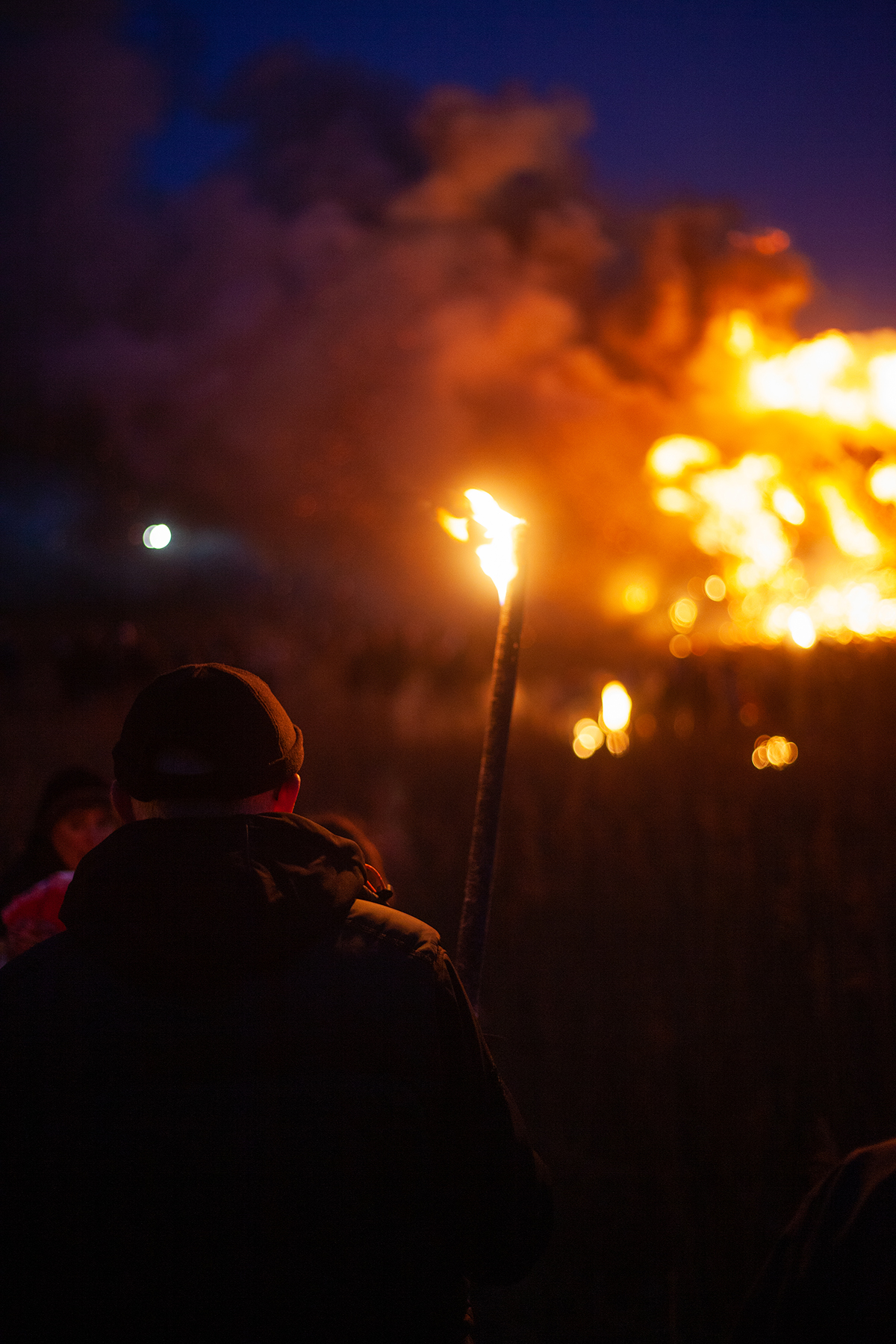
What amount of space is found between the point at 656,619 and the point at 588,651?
204 centimetres

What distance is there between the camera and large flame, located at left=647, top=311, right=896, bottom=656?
Answer: 38.0 ft

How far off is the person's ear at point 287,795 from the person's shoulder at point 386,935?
232 millimetres

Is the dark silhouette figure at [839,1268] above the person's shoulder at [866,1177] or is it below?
below

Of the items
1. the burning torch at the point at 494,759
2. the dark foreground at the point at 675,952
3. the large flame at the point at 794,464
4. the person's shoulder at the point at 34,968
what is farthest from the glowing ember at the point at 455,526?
the large flame at the point at 794,464

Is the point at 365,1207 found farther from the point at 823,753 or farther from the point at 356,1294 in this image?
the point at 823,753

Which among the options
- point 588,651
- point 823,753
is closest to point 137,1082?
point 823,753

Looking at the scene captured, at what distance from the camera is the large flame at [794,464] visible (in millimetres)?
11594

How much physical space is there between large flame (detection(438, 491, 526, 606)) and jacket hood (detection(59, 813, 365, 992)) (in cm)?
91

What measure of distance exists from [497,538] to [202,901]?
115 cm

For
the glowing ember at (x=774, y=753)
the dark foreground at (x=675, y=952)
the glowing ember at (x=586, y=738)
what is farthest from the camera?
the glowing ember at (x=586, y=738)

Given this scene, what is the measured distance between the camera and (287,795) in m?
1.52

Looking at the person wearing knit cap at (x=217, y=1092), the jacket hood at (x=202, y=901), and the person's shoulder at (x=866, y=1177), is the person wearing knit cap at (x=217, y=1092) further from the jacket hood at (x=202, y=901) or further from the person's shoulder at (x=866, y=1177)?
the person's shoulder at (x=866, y=1177)

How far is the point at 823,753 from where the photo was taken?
7453mm

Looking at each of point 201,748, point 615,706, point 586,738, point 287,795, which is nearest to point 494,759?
point 287,795
